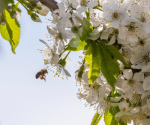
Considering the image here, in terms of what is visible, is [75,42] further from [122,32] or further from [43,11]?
[43,11]

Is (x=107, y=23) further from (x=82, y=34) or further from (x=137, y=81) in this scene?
(x=137, y=81)

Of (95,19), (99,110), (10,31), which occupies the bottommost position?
(99,110)

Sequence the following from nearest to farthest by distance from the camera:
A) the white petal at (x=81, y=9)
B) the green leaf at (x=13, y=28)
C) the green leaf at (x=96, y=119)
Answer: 1. the white petal at (x=81, y=9)
2. the green leaf at (x=13, y=28)
3. the green leaf at (x=96, y=119)

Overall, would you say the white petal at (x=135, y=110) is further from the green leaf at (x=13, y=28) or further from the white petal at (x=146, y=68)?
the green leaf at (x=13, y=28)

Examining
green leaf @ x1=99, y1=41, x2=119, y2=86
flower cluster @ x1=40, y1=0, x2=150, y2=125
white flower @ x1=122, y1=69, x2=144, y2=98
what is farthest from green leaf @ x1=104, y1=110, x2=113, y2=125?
green leaf @ x1=99, y1=41, x2=119, y2=86

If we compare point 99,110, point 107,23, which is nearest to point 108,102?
point 99,110

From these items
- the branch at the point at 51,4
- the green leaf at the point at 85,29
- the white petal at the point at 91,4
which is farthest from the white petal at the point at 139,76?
the branch at the point at 51,4

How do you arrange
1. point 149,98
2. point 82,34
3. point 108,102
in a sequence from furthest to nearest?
point 108,102
point 149,98
point 82,34

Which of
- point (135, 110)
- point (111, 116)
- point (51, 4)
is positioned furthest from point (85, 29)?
A: point (111, 116)
